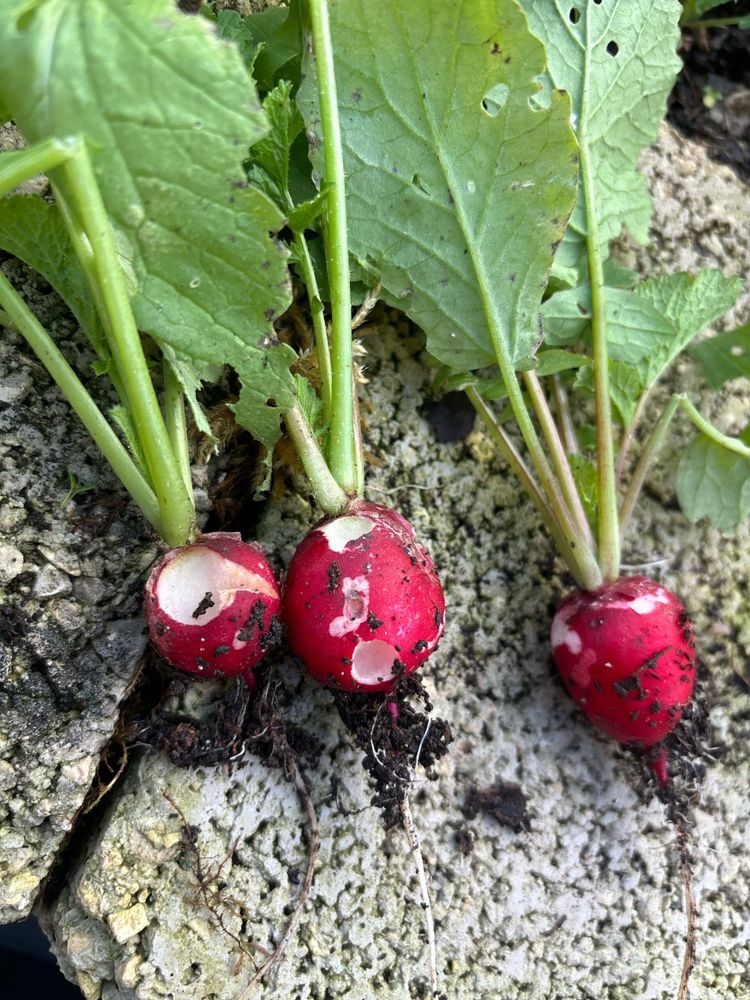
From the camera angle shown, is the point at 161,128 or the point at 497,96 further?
the point at 497,96

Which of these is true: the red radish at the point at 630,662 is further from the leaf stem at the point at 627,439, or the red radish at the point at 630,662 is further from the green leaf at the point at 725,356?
the green leaf at the point at 725,356

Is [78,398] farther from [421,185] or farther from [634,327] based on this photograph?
[634,327]

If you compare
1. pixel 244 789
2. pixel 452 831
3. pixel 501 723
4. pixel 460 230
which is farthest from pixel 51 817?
pixel 460 230

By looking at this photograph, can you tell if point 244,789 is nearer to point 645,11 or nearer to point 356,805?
point 356,805

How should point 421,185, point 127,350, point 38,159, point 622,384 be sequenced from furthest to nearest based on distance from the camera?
1. point 622,384
2. point 421,185
3. point 127,350
4. point 38,159

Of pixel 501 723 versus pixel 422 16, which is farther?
pixel 501 723

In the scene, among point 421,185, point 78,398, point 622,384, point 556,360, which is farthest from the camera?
point 622,384

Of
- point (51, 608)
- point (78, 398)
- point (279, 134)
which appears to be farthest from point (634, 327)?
point (51, 608)
